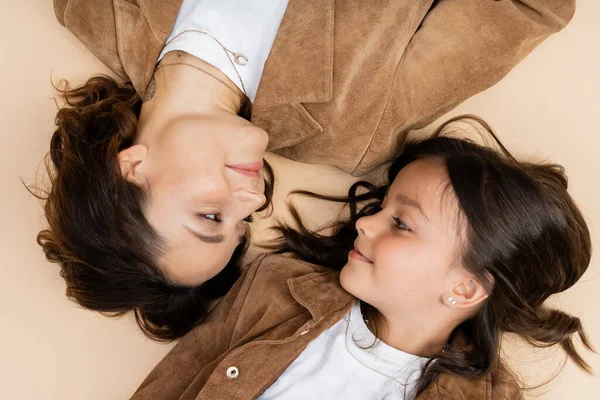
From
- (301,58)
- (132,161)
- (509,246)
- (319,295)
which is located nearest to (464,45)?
(301,58)

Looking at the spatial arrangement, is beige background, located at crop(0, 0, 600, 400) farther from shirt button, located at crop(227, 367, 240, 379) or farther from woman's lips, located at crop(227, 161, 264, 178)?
woman's lips, located at crop(227, 161, 264, 178)

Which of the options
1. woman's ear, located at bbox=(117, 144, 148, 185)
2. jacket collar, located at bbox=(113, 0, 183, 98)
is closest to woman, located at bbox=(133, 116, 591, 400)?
woman's ear, located at bbox=(117, 144, 148, 185)

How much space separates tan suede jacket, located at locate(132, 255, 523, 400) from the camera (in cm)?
162

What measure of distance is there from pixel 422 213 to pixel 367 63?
449 millimetres

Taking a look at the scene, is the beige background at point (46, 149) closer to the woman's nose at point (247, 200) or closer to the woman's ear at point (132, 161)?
the woman's ear at point (132, 161)

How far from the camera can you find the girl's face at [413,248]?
1.53m

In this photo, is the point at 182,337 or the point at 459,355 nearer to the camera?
the point at 459,355

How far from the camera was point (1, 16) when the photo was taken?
1823mm

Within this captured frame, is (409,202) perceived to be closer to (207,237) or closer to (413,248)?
(413,248)

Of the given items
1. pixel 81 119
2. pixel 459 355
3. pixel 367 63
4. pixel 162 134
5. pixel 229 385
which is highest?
pixel 367 63

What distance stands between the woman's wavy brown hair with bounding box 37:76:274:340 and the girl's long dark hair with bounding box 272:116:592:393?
784 mm

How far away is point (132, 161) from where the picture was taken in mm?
1511

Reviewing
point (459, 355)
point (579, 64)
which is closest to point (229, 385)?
point (459, 355)

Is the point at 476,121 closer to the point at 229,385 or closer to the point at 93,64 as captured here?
the point at 229,385
